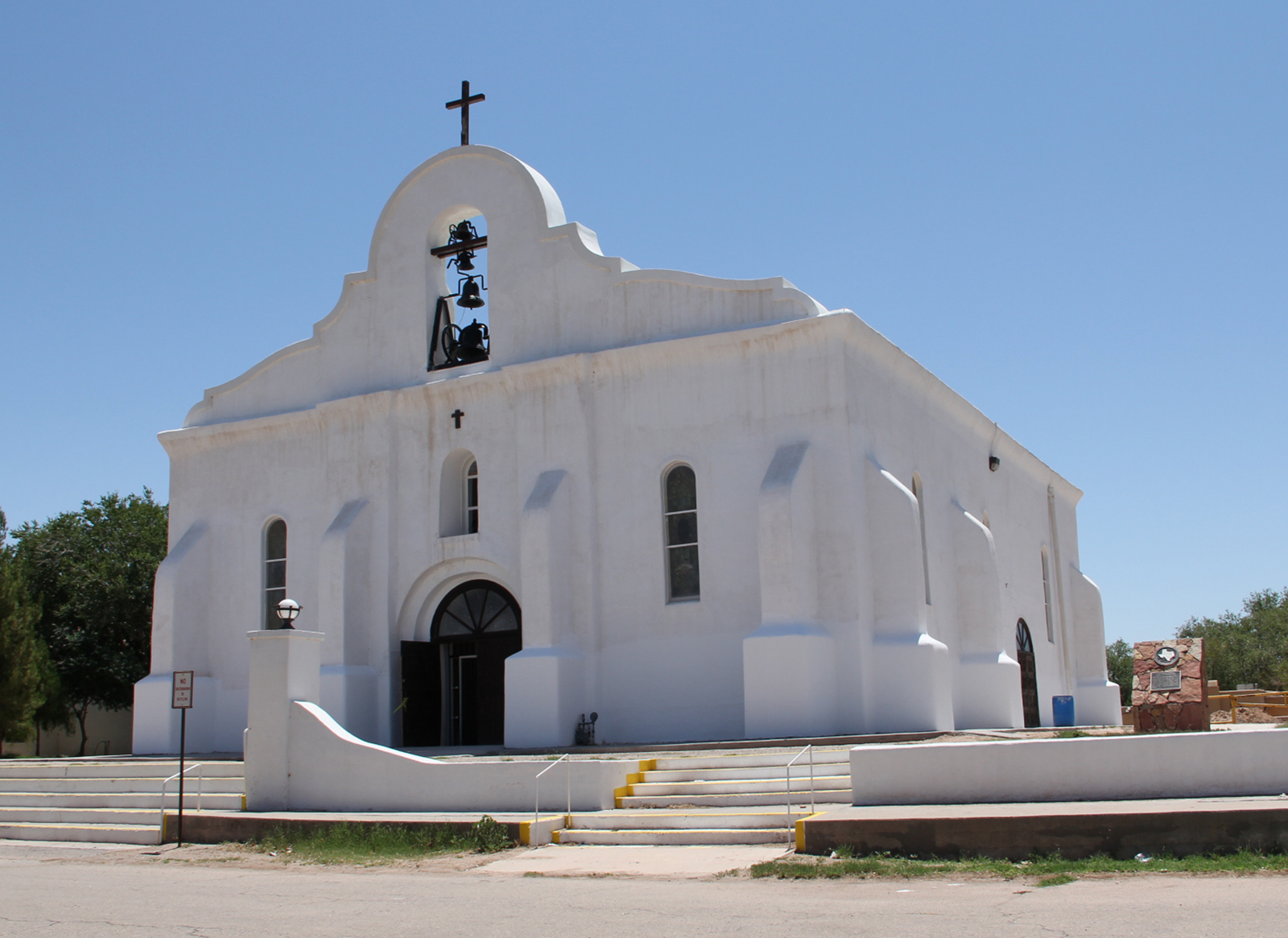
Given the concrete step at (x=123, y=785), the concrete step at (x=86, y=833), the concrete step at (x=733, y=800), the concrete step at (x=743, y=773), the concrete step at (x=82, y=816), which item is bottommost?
the concrete step at (x=86, y=833)

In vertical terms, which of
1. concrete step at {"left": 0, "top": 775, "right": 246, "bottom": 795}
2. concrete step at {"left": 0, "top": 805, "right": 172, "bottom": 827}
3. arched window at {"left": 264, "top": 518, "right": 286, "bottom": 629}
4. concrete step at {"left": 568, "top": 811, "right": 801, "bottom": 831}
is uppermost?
arched window at {"left": 264, "top": 518, "right": 286, "bottom": 629}

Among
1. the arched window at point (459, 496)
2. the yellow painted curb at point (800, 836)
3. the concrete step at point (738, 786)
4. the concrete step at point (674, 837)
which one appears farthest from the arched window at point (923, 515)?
the yellow painted curb at point (800, 836)

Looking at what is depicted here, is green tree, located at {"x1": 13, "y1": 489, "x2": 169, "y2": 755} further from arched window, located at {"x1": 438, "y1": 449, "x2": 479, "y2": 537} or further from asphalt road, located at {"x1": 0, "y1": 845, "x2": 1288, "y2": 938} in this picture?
asphalt road, located at {"x1": 0, "y1": 845, "x2": 1288, "y2": 938}

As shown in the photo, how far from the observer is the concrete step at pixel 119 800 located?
55.0ft

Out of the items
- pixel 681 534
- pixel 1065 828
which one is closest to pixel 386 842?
pixel 1065 828

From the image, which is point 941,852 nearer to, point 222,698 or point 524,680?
point 524,680

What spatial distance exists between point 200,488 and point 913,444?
14224 mm

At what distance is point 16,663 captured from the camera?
30.8 meters

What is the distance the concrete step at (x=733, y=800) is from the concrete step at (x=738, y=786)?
4.1 inches

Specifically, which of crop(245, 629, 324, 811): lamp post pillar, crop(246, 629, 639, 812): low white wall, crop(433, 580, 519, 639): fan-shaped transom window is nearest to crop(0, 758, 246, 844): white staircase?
crop(245, 629, 324, 811): lamp post pillar

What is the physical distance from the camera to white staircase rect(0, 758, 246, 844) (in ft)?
53.5

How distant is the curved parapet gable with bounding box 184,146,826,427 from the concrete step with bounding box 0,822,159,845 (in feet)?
32.3

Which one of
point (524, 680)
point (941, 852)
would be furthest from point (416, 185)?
point (941, 852)

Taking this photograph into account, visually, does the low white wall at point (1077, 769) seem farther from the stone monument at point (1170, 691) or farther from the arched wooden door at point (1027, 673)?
the arched wooden door at point (1027, 673)
